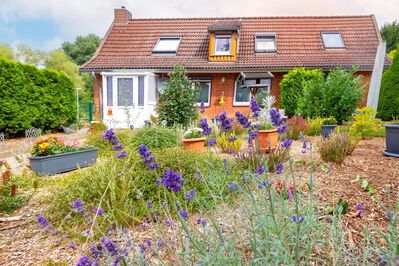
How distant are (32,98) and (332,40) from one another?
14879 millimetres

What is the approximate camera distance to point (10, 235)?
2445 millimetres

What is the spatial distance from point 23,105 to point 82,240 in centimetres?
884

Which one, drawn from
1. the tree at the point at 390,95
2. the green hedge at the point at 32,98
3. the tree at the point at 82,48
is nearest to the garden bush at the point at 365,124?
the tree at the point at 390,95

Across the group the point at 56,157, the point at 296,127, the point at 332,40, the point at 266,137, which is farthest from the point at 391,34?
the point at 56,157

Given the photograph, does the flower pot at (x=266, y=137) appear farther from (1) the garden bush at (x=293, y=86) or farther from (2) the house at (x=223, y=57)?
(2) the house at (x=223, y=57)

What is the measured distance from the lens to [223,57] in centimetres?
1293

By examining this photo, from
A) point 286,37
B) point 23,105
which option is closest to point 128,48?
point 23,105

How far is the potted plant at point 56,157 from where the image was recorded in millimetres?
4484

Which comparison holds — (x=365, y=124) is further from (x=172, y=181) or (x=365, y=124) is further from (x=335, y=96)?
(x=172, y=181)

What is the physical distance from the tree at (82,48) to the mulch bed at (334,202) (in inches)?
1540

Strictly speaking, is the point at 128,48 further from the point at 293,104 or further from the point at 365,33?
the point at 365,33

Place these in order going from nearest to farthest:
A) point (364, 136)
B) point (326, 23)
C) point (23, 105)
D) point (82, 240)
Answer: point (82, 240)
point (364, 136)
point (23, 105)
point (326, 23)

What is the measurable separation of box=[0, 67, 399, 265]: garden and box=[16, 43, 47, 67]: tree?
34854mm

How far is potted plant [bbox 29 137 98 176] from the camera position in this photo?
4484 mm
